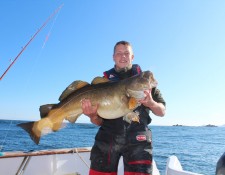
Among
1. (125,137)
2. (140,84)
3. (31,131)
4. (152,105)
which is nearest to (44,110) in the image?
(31,131)

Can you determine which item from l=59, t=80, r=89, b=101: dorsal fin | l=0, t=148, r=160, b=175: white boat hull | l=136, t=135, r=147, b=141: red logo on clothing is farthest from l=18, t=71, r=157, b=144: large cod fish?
l=0, t=148, r=160, b=175: white boat hull

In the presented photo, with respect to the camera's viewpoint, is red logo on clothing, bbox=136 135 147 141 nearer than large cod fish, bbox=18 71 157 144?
No

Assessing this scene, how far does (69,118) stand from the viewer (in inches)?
172

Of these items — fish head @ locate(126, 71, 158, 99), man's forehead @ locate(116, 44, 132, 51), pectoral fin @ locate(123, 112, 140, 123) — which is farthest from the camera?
man's forehead @ locate(116, 44, 132, 51)

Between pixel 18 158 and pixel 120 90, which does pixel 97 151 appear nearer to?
pixel 120 90

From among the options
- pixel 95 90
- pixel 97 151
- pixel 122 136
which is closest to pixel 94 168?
pixel 97 151

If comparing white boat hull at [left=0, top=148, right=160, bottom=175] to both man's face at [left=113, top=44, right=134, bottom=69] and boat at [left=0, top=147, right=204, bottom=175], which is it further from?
man's face at [left=113, top=44, right=134, bottom=69]

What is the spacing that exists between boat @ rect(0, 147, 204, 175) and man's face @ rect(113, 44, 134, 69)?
274 centimetres

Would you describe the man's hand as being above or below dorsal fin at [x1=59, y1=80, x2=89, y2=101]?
below

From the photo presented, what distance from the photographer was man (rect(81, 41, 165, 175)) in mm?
4258

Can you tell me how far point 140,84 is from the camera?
4031mm

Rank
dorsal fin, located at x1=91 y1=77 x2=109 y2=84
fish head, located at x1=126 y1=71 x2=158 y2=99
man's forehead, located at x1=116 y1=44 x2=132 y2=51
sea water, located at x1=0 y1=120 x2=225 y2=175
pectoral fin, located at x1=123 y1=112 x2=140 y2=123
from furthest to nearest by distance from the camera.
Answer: sea water, located at x1=0 y1=120 x2=225 y2=175
man's forehead, located at x1=116 y1=44 x2=132 y2=51
dorsal fin, located at x1=91 y1=77 x2=109 y2=84
pectoral fin, located at x1=123 y1=112 x2=140 y2=123
fish head, located at x1=126 y1=71 x2=158 y2=99

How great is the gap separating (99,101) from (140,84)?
725 mm

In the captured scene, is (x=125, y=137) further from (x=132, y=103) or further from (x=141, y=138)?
(x=132, y=103)
